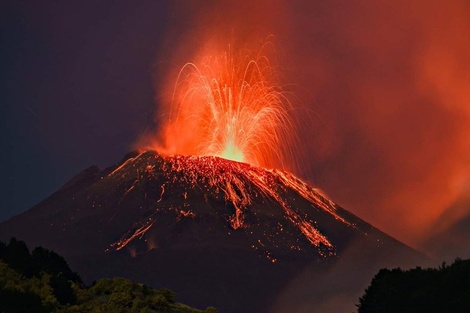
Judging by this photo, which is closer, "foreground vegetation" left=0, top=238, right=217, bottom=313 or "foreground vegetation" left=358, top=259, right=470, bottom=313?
"foreground vegetation" left=0, top=238, right=217, bottom=313

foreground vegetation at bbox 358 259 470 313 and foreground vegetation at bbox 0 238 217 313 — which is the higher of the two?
foreground vegetation at bbox 358 259 470 313

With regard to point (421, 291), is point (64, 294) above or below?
below

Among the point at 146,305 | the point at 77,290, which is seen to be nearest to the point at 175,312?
the point at 146,305

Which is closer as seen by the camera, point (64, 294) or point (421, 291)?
point (64, 294)

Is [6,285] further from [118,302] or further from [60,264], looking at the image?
[60,264]
